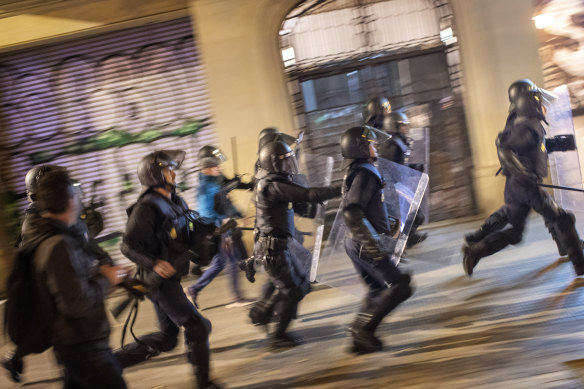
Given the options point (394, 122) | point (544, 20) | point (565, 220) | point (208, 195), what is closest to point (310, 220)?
point (208, 195)

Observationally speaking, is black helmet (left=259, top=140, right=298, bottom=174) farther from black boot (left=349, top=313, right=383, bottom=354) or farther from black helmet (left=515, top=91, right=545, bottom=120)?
black helmet (left=515, top=91, right=545, bottom=120)

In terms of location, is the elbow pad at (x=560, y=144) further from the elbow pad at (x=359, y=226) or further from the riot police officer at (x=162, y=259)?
the riot police officer at (x=162, y=259)

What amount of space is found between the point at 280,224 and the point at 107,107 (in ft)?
19.4

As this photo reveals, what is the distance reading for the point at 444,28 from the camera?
32.8ft

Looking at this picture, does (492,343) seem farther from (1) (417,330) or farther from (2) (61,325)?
(2) (61,325)

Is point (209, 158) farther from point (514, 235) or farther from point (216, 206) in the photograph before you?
point (514, 235)

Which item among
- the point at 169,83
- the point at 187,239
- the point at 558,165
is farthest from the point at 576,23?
the point at 187,239

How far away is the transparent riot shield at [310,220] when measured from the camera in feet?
18.3

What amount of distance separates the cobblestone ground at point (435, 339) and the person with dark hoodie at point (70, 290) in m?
1.74

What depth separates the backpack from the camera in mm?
3238

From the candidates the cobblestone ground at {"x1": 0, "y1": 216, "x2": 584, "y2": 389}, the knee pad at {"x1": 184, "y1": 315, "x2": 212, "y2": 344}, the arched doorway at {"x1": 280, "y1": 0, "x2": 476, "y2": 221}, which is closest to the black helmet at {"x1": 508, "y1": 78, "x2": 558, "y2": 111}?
the cobblestone ground at {"x1": 0, "y1": 216, "x2": 584, "y2": 389}

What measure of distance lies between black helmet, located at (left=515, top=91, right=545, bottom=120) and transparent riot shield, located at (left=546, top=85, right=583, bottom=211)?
600mm

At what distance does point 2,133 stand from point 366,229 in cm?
758

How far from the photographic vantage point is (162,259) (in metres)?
4.48
